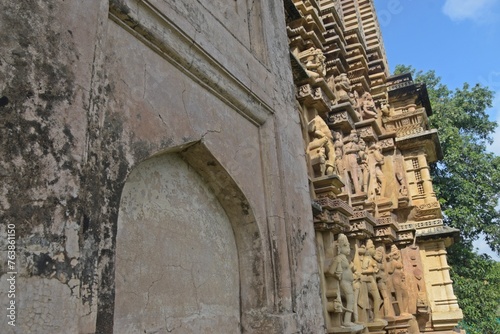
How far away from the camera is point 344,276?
599cm

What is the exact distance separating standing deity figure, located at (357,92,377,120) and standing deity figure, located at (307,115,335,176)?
12.7ft

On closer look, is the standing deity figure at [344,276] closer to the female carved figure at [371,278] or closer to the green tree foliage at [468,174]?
the female carved figure at [371,278]

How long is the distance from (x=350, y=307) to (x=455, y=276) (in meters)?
10.4

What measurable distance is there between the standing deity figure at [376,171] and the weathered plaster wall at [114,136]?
5829mm

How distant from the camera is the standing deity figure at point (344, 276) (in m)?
5.81

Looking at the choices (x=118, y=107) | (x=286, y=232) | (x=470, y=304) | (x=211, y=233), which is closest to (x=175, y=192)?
(x=211, y=233)

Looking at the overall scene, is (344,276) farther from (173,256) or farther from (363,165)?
(363,165)

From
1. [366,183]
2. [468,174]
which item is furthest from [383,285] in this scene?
[468,174]

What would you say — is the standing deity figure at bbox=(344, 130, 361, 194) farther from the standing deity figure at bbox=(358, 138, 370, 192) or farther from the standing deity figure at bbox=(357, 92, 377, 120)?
the standing deity figure at bbox=(357, 92, 377, 120)

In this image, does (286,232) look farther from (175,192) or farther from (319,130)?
(319,130)

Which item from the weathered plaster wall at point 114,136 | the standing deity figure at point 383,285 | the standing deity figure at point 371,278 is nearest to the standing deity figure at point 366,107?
the standing deity figure at point 383,285

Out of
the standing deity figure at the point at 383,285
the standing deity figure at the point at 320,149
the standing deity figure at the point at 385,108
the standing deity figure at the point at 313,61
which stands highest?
the standing deity figure at the point at 385,108

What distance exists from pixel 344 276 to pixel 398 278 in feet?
12.5

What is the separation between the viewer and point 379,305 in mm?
7902
